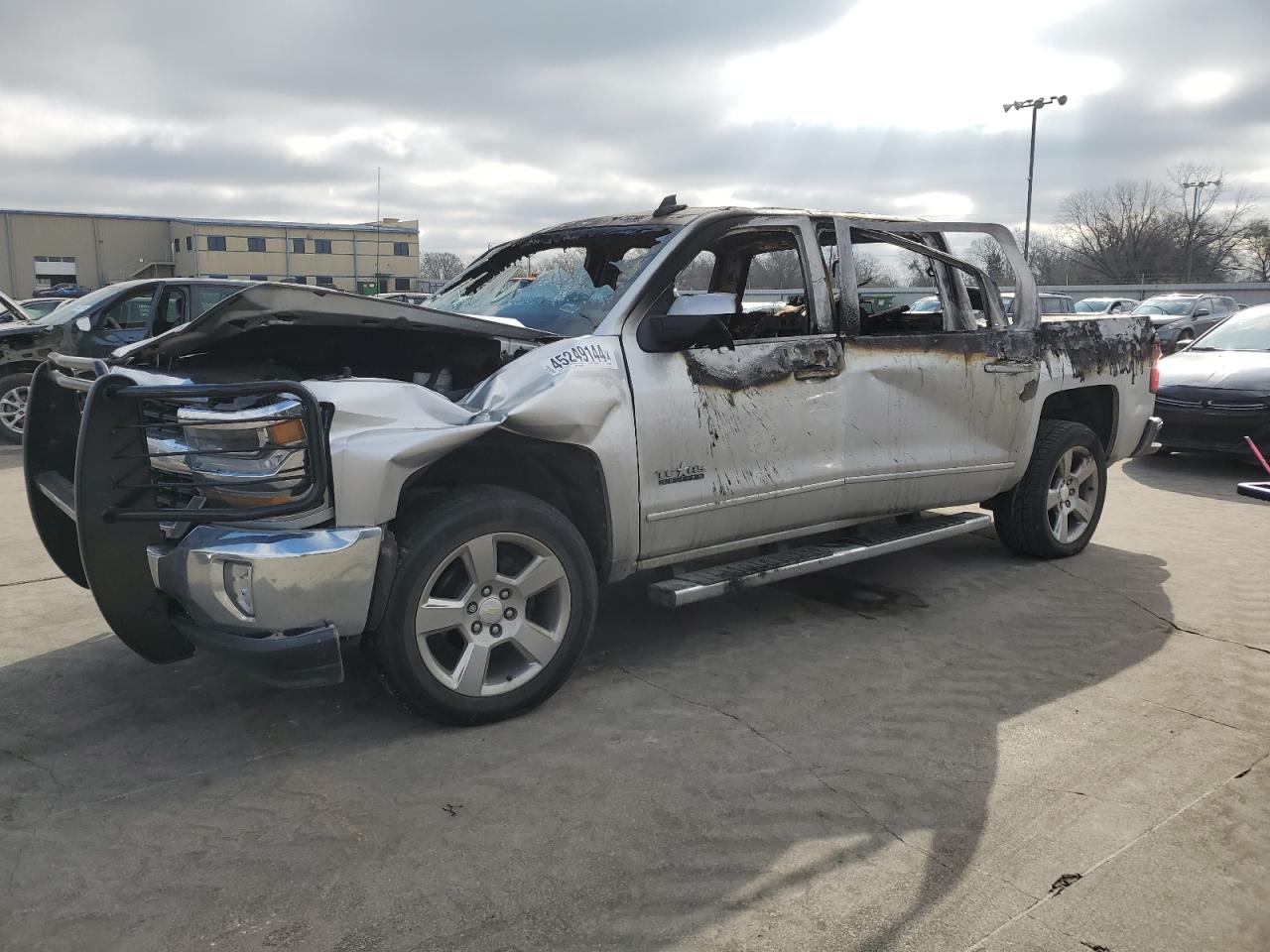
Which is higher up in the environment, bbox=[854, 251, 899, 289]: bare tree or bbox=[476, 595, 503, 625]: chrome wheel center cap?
bbox=[854, 251, 899, 289]: bare tree

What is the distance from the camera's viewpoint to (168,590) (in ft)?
10.6

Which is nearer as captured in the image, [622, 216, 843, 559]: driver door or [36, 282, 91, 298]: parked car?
[622, 216, 843, 559]: driver door

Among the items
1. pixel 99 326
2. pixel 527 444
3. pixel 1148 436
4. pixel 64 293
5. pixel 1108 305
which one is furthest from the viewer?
pixel 64 293

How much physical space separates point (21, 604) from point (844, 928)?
4.39 metres

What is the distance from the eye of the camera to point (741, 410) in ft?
13.9

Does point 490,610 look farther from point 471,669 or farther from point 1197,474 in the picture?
point 1197,474

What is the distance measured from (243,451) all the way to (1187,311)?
26489mm

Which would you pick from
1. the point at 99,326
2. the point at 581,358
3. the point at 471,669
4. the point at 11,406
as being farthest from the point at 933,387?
the point at 11,406

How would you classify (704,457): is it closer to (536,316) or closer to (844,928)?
(536,316)

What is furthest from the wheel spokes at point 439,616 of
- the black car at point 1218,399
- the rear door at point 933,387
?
the black car at point 1218,399

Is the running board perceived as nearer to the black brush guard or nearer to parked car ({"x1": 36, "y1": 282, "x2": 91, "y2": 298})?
the black brush guard

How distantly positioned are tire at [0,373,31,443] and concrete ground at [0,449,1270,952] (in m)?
7.14

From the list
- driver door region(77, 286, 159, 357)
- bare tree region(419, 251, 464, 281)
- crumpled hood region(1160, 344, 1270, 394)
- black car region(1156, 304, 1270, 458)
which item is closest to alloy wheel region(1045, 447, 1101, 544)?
black car region(1156, 304, 1270, 458)

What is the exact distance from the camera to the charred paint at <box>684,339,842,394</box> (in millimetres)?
4125
